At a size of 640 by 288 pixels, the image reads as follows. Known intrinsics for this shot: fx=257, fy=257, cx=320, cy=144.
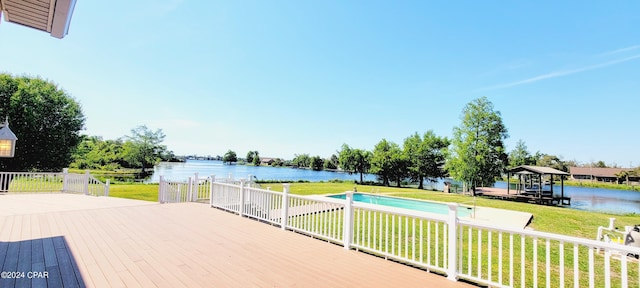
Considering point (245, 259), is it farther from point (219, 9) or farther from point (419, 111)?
point (419, 111)

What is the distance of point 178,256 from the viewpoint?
3516mm

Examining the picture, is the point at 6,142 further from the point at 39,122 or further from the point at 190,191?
the point at 39,122

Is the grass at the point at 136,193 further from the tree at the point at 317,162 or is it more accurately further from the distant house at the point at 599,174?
the distant house at the point at 599,174

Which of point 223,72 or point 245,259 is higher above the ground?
point 223,72

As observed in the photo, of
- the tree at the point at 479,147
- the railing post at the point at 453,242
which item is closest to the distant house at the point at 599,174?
the tree at the point at 479,147

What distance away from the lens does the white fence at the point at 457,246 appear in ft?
9.04

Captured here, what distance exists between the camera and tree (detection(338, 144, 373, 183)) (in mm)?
32719

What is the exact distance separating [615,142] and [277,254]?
112 feet

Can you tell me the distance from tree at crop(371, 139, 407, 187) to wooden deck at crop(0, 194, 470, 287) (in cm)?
2333

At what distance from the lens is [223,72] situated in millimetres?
15734

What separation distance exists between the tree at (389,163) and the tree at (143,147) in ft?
109

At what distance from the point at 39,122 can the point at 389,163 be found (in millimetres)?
27056

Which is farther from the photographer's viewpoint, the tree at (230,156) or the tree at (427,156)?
the tree at (230,156)

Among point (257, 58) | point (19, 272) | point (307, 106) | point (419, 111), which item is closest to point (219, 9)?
point (257, 58)
